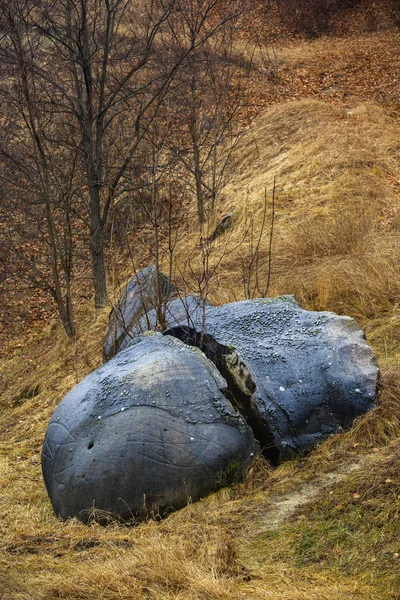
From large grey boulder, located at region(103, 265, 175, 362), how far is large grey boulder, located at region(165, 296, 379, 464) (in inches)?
47.8

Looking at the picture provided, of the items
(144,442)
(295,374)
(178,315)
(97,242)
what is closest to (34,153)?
(97,242)

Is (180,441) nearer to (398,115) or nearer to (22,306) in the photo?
(22,306)

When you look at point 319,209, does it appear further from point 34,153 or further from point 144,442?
point 144,442

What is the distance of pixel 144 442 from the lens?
5.03m

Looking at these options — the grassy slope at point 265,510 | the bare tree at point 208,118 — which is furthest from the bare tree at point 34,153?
the bare tree at point 208,118

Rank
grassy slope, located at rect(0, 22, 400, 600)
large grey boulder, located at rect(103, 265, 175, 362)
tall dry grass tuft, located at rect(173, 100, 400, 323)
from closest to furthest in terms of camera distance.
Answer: grassy slope, located at rect(0, 22, 400, 600), large grey boulder, located at rect(103, 265, 175, 362), tall dry grass tuft, located at rect(173, 100, 400, 323)

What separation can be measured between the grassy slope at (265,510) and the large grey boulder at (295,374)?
0.17 m

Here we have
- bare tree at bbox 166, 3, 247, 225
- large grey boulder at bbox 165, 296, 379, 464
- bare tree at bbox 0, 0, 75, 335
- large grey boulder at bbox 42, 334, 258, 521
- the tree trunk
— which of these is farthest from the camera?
bare tree at bbox 166, 3, 247, 225

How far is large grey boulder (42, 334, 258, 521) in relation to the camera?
4.98 meters

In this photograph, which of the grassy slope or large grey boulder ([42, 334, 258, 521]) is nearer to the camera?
the grassy slope

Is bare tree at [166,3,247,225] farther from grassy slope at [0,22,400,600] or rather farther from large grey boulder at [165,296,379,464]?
large grey boulder at [165,296,379,464]

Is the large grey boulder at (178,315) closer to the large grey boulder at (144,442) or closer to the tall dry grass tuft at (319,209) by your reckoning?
the large grey boulder at (144,442)

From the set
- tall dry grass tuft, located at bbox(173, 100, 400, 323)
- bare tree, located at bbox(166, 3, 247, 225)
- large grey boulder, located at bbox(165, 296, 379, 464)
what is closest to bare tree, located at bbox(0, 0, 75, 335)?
tall dry grass tuft, located at bbox(173, 100, 400, 323)

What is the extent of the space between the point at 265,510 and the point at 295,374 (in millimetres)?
1254
